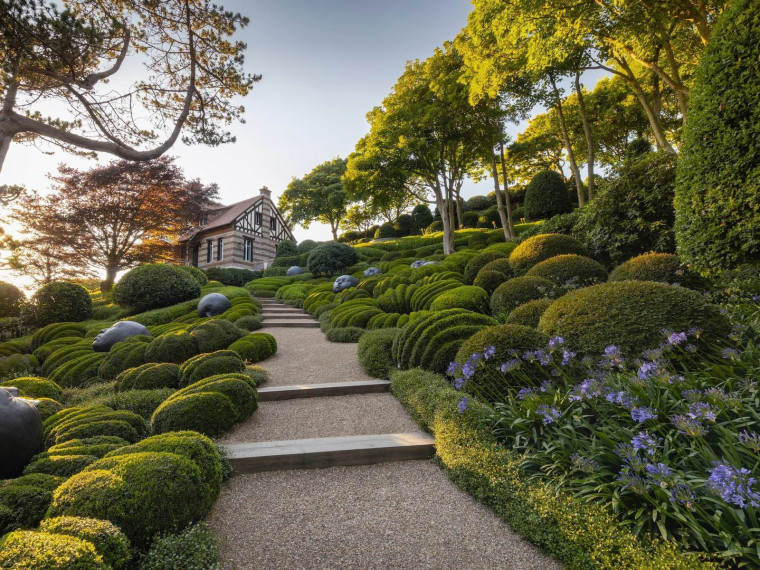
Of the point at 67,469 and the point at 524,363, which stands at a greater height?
the point at 524,363

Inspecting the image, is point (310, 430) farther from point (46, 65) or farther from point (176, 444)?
point (46, 65)

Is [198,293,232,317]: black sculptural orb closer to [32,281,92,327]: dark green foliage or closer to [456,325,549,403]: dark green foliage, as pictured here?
[32,281,92,327]: dark green foliage

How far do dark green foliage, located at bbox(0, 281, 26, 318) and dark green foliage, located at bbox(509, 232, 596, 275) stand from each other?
54.4 ft

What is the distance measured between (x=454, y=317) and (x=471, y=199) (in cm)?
3371

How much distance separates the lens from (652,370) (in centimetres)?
273

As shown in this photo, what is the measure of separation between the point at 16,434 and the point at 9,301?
46.5 feet

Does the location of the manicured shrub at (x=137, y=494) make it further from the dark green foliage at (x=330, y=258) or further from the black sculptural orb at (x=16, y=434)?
the dark green foliage at (x=330, y=258)

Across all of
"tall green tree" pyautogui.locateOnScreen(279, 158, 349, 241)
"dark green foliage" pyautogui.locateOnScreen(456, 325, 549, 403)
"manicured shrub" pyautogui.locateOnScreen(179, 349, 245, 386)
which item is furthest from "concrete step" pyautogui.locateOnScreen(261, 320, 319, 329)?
"tall green tree" pyautogui.locateOnScreen(279, 158, 349, 241)

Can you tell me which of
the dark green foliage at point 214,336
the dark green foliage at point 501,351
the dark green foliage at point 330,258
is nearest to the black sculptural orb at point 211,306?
the dark green foliage at point 214,336

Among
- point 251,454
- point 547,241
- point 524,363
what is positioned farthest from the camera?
point 547,241

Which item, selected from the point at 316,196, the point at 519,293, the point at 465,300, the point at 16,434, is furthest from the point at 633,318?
the point at 316,196

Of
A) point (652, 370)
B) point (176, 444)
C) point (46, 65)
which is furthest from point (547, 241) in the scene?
point (46, 65)

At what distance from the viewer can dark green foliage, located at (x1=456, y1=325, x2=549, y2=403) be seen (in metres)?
3.75

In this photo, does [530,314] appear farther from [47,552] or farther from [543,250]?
[47,552]
